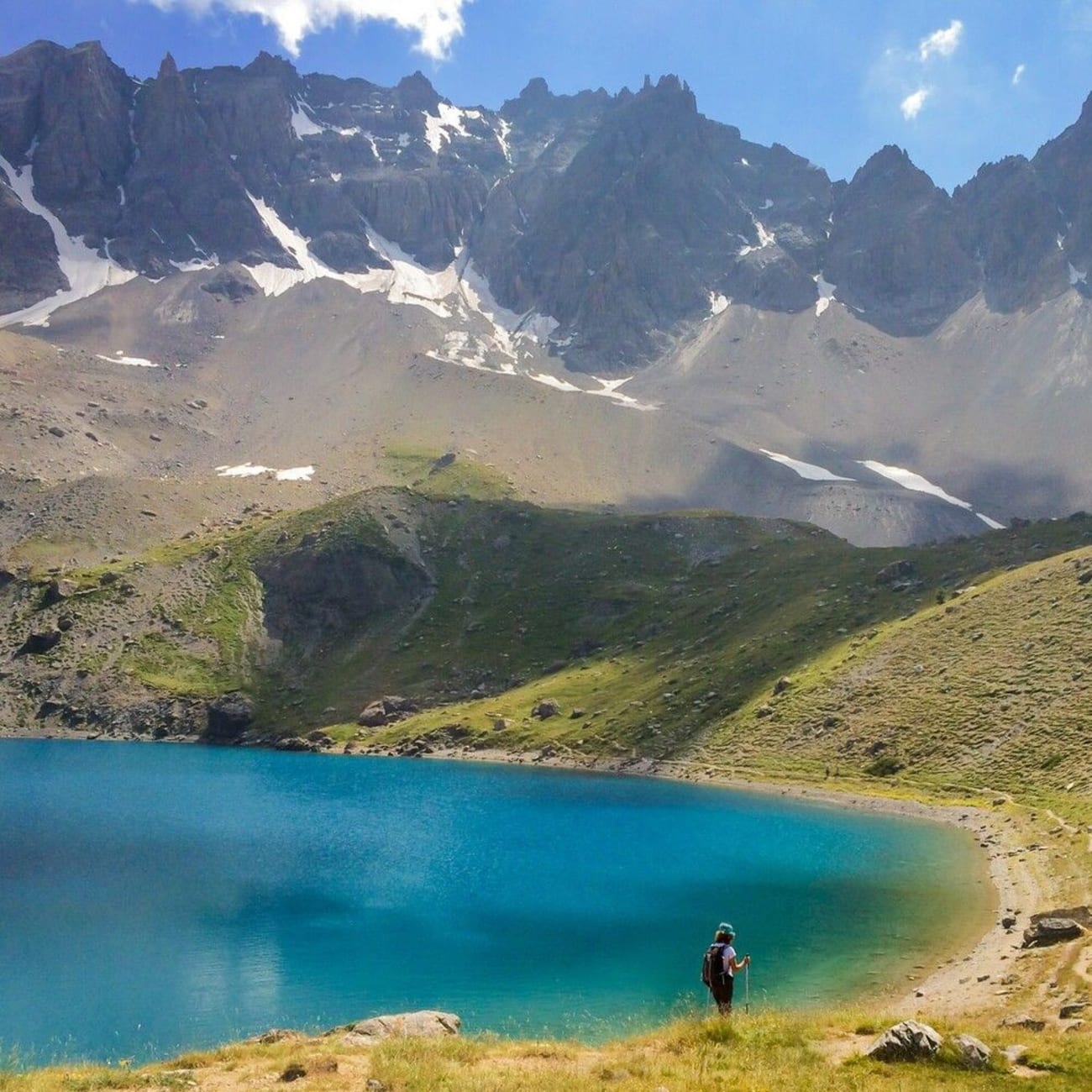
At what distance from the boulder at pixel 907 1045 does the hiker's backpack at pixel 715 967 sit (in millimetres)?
4595

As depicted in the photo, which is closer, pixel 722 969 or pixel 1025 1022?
pixel 722 969

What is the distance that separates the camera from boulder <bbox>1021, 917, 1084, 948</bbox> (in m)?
37.0

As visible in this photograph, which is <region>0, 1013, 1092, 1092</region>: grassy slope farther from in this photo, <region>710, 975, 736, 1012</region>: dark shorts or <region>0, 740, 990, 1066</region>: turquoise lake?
<region>0, 740, 990, 1066</region>: turquoise lake

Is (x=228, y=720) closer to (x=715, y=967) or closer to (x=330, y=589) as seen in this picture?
(x=330, y=589)

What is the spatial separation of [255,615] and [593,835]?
9816 cm

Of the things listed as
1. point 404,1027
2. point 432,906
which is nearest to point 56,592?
point 432,906

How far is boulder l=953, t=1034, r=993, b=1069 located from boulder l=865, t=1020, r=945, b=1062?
402 mm

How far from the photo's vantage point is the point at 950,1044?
20078 millimetres

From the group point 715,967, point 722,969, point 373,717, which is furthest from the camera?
point 373,717

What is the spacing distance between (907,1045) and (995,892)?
34554mm

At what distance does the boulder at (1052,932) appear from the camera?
37031mm

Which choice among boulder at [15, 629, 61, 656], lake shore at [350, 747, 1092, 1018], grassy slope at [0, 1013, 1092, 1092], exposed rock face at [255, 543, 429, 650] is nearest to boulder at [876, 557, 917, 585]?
lake shore at [350, 747, 1092, 1018]

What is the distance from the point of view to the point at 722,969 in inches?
964

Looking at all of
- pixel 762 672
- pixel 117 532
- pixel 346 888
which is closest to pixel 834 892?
pixel 346 888
